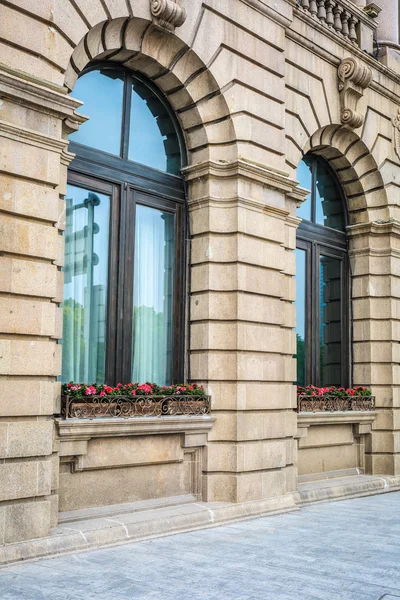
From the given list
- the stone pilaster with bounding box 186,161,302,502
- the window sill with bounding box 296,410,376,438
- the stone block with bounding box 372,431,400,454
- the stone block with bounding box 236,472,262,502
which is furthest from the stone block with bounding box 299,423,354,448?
the stone block with bounding box 236,472,262,502

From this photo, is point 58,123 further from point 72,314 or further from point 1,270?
point 72,314

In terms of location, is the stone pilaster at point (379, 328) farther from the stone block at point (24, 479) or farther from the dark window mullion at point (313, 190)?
the stone block at point (24, 479)

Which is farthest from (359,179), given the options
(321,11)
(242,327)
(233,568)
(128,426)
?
(233,568)

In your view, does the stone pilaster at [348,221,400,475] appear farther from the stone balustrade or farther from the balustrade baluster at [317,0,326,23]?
the balustrade baluster at [317,0,326,23]

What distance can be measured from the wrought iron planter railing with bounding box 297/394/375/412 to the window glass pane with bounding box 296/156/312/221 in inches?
161

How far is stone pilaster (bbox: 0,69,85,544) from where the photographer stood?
8.50 m

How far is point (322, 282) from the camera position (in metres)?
16.2

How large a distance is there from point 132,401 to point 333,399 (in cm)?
584

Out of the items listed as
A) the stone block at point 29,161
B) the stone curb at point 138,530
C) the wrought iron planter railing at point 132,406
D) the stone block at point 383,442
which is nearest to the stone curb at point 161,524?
the stone curb at point 138,530

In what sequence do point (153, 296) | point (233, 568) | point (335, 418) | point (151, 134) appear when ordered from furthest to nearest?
point (335, 418)
point (151, 134)
point (153, 296)
point (233, 568)

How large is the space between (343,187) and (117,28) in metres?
7.57

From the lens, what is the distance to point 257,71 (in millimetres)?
12695

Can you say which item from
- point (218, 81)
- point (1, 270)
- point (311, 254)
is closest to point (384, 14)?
point (311, 254)

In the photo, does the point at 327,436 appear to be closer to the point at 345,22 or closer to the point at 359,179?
the point at 359,179
